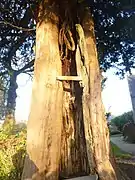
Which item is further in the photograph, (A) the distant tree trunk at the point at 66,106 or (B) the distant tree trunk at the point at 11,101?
(B) the distant tree trunk at the point at 11,101

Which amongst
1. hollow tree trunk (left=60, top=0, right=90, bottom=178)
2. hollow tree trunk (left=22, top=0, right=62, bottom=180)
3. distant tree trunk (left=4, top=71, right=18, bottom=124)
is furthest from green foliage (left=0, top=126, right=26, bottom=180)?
distant tree trunk (left=4, top=71, right=18, bottom=124)

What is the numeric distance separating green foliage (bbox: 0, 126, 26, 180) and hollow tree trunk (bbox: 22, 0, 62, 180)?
232 cm

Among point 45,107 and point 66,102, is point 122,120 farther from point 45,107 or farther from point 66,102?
point 45,107

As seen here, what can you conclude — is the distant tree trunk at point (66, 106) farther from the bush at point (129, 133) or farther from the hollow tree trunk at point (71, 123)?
the bush at point (129, 133)

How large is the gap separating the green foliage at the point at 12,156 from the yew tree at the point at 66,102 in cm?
210

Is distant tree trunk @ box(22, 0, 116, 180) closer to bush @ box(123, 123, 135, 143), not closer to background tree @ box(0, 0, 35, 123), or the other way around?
background tree @ box(0, 0, 35, 123)

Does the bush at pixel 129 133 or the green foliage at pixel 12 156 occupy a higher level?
the bush at pixel 129 133

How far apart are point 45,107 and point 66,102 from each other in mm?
626

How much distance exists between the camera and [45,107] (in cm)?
443

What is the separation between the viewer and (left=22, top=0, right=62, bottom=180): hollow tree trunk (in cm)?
415

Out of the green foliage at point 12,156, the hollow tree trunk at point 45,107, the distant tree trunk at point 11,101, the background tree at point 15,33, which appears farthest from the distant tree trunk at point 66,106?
the distant tree trunk at point 11,101

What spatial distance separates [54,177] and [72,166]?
0.56 meters

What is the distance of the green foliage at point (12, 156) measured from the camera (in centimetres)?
635

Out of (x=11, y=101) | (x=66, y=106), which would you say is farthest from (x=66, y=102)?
(x=11, y=101)
